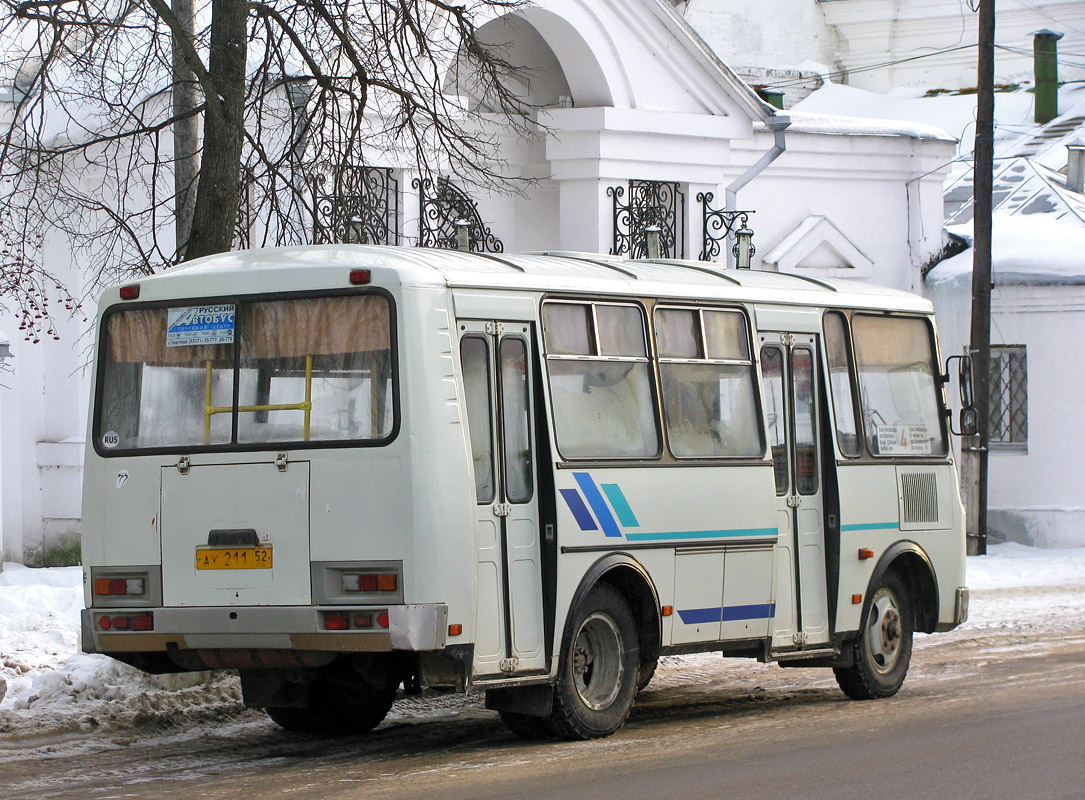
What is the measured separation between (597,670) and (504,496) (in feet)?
4.32

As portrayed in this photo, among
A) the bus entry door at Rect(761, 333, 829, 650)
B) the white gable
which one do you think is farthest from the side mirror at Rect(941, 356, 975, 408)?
the white gable

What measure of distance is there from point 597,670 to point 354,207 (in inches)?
211

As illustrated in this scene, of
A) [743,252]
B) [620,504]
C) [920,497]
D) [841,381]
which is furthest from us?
[743,252]

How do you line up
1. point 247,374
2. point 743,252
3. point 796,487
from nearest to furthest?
point 247,374 < point 796,487 < point 743,252

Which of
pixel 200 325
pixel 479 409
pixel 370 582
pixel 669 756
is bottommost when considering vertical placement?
pixel 669 756

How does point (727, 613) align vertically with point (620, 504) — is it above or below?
below

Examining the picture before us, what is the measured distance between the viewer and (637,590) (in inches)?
395

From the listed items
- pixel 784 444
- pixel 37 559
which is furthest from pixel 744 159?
pixel 784 444

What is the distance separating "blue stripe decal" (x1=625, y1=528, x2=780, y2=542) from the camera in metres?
9.98

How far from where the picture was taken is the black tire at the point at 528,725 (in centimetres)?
967

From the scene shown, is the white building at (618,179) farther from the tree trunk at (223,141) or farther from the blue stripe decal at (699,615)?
the blue stripe decal at (699,615)

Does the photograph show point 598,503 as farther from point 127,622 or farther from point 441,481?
point 127,622

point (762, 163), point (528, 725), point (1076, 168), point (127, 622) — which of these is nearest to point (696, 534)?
point (528, 725)

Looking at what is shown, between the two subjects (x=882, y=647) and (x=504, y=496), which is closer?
(x=504, y=496)
